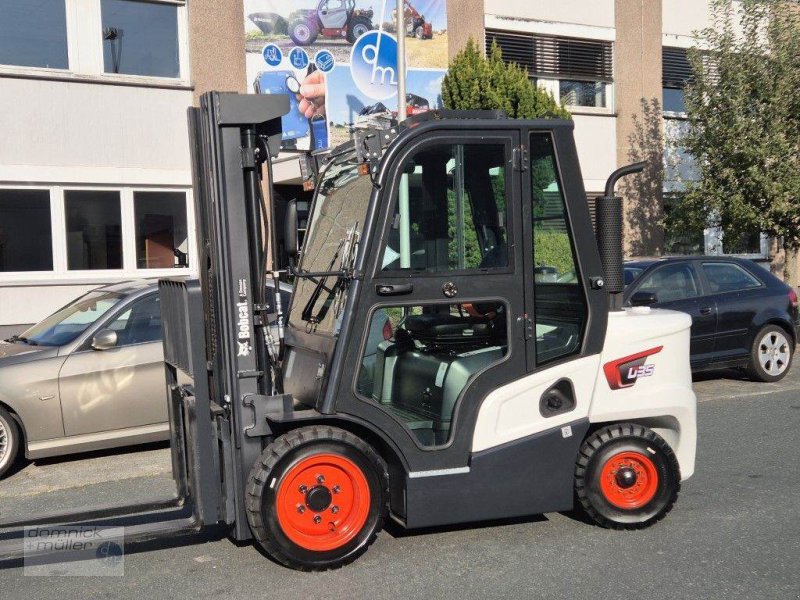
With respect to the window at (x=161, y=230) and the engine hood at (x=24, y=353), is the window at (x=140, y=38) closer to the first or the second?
the window at (x=161, y=230)

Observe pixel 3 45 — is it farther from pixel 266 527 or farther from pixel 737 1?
pixel 737 1

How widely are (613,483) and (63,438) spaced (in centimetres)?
451

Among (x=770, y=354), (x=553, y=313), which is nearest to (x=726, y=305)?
(x=770, y=354)

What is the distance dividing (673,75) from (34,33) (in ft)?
43.2

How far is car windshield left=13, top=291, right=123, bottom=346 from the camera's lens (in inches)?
291

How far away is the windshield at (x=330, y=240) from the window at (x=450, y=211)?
0.80 feet

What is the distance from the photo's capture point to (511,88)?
1368cm

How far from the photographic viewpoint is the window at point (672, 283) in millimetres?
9820

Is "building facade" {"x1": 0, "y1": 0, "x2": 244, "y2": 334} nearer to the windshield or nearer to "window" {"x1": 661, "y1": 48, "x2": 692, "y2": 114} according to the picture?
the windshield

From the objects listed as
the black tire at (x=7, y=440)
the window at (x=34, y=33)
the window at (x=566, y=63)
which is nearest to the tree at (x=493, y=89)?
the window at (x=566, y=63)

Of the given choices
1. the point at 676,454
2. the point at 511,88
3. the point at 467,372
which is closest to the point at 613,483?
the point at 676,454

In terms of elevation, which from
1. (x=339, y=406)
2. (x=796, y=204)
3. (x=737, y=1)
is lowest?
(x=339, y=406)

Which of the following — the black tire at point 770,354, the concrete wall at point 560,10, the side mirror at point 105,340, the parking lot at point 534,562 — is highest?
the concrete wall at point 560,10

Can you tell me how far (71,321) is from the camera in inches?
301
